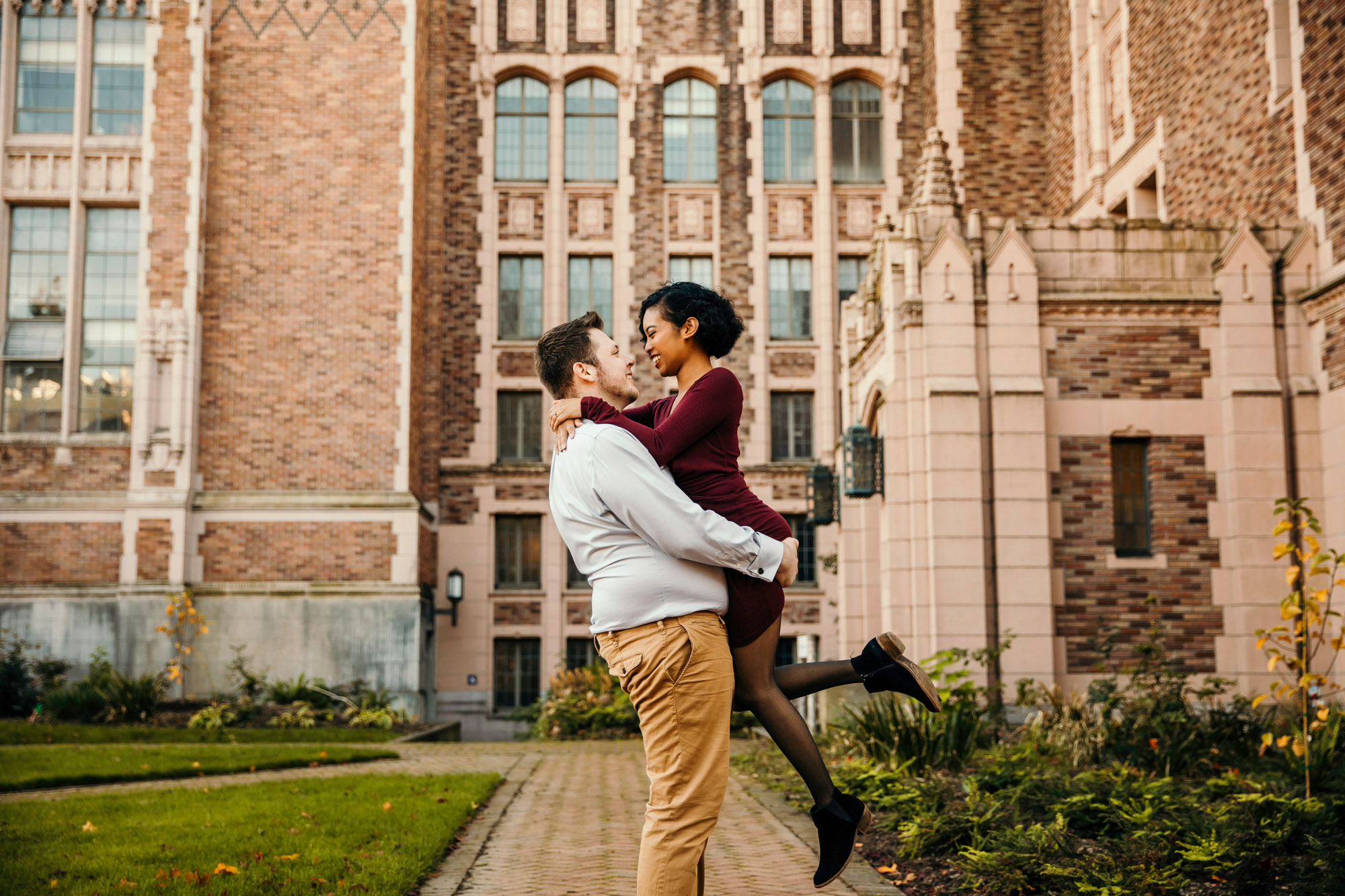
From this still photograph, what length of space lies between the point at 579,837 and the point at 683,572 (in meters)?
4.66

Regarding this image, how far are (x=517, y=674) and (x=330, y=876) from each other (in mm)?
19851

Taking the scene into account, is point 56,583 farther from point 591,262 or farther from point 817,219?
point 817,219

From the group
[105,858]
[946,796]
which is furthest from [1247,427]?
[105,858]

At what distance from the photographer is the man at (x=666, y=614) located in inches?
134

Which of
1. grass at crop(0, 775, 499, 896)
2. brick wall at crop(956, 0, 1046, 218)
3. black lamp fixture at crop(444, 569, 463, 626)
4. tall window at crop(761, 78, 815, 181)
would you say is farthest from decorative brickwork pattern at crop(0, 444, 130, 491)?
brick wall at crop(956, 0, 1046, 218)

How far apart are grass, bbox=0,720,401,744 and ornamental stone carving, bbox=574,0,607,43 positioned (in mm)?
16221

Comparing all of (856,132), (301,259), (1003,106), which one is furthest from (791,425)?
(301,259)

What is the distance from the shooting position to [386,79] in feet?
75.6

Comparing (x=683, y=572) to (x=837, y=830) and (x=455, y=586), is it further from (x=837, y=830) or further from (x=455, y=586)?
(x=455, y=586)

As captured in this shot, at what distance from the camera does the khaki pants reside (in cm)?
340

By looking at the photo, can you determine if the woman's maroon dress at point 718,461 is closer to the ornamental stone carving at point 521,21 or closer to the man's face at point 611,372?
the man's face at point 611,372

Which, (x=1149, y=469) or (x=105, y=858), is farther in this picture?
(x=1149, y=469)

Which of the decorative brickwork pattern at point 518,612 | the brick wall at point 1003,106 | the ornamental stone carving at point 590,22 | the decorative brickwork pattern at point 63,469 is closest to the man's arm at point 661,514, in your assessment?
the decorative brickwork pattern at point 63,469

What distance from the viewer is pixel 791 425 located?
86.6ft
